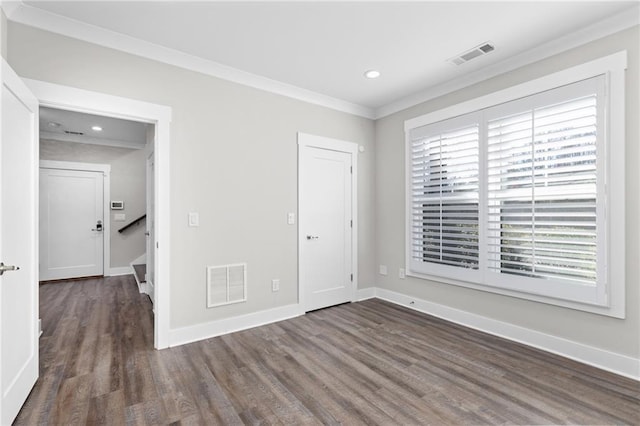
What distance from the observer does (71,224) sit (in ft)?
19.2

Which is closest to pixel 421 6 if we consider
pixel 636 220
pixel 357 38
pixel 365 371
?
pixel 357 38

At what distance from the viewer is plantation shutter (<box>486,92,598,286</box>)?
2533 millimetres

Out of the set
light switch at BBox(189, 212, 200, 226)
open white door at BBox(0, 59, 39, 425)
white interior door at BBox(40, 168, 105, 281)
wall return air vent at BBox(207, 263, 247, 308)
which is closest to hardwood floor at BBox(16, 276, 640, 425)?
open white door at BBox(0, 59, 39, 425)

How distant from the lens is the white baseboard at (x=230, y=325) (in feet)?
9.66

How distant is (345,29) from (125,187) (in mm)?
5720

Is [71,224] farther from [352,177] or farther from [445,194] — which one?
[445,194]

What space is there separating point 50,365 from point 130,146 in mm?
4942

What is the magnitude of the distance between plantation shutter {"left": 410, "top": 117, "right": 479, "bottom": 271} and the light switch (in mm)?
2552

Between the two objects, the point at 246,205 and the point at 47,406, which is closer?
the point at 47,406

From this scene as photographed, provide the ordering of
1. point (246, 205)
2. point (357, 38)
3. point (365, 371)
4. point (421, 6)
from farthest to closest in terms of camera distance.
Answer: point (246, 205) < point (357, 38) < point (365, 371) < point (421, 6)

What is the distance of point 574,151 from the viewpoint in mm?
2582

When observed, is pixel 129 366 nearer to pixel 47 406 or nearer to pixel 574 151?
pixel 47 406

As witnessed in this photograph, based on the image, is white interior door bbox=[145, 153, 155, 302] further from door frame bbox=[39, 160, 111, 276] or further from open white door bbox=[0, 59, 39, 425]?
door frame bbox=[39, 160, 111, 276]

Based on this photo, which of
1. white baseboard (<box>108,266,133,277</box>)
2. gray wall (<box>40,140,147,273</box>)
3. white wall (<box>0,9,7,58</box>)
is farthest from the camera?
white baseboard (<box>108,266,133,277</box>)
